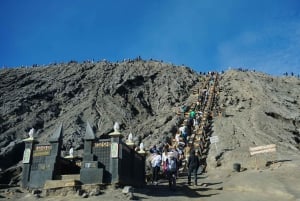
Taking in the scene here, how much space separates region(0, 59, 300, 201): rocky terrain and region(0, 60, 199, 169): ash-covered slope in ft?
0.33

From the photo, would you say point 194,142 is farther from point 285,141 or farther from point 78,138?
point 78,138

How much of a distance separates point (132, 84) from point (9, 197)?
31223mm

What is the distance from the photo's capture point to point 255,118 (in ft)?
123

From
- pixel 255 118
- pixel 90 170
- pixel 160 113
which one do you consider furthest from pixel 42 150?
pixel 160 113

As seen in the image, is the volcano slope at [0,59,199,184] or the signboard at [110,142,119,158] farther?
the volcano slope at [0,59,199,184]

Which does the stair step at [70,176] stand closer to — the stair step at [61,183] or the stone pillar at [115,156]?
the stair step at [61,183]

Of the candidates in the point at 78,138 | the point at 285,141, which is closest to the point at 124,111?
the point at 78,138

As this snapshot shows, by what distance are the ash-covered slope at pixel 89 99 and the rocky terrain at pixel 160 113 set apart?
0.33ft

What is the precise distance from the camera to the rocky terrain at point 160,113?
21.1 m

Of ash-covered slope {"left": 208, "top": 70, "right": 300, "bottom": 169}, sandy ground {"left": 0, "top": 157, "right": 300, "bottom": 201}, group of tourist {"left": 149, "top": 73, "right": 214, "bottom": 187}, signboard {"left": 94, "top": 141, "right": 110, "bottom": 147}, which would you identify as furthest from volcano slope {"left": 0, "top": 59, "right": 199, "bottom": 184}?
signboard {"left": 94, "top": 141, "right": 110, "bottom": 147}

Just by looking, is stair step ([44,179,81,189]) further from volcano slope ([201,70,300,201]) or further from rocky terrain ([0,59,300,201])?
volcano slope ([201,70,300,201])

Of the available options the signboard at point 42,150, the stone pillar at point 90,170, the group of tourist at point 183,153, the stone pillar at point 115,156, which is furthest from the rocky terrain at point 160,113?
the signboard at point 42,150

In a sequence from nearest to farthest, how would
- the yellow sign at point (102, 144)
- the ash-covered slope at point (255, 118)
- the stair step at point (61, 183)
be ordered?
the stair step at point (61, 183) → the yellow sign at point (102, 144) → the ash-covered slope at point (255, 118)

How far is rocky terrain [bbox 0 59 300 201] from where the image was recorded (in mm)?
21109
